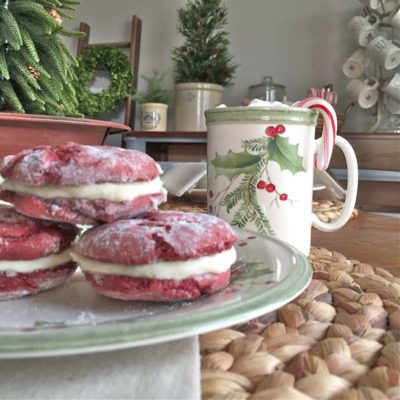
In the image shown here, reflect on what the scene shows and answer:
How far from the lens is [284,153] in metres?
0.50

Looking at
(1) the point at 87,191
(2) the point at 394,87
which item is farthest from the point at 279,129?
(2) the point at 394,87

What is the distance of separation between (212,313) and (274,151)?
275mm

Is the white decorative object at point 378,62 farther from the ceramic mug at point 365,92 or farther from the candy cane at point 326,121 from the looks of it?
the candy cane at point 326,121

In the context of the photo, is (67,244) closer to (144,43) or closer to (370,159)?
(370,159)

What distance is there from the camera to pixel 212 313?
0.84ft

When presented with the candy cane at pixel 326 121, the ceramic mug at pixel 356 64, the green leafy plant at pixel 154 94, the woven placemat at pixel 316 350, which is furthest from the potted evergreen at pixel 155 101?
the woven placemat at pixel 316 350

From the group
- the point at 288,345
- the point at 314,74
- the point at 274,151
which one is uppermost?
the point at 314,74

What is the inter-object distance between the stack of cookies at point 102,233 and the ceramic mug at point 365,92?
1781 millimetres

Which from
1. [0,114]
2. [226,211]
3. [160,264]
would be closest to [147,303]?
[160,264]

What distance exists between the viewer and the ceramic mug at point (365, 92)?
1.96m

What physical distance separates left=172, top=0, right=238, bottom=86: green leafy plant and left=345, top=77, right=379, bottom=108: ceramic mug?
1.93ft

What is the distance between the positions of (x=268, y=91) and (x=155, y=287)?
1.89 m

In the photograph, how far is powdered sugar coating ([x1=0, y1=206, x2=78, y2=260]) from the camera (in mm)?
325

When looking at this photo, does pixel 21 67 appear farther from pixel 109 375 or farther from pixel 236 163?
pixel 109 375
